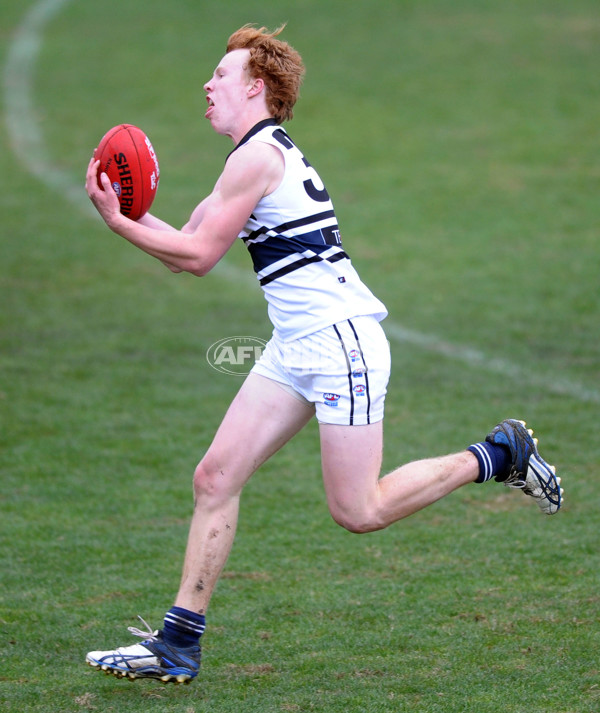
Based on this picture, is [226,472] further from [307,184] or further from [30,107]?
[30,107]

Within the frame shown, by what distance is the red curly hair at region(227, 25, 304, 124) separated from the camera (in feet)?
14.1

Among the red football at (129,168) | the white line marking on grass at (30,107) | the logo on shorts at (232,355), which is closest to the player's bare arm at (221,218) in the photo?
the red football at (129,168)

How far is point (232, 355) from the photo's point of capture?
9008mm

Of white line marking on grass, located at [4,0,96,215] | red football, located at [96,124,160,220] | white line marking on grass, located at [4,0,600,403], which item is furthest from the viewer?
white line marking on grass, located at [4,0,96,215]

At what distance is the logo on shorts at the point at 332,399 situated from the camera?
4152 millimetres

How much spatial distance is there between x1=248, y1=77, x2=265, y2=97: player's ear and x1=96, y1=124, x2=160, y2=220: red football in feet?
1.69

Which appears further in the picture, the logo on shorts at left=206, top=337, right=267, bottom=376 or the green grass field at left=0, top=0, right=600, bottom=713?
the logo on shorts at left=206, top=337, right=267, bottom=376

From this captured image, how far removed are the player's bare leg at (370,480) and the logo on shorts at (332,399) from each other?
0.28 ft

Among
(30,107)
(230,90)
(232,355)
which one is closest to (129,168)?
(230,90)

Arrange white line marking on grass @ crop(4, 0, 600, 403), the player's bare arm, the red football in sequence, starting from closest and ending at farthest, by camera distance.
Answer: the player's bare arm, the red football, white line marking on grass @ crop(4, 0, 600, 403)

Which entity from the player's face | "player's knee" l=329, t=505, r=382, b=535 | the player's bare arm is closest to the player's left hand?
the player's bare arm

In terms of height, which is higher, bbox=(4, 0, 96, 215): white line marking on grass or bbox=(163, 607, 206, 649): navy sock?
bbox=(4, 0, 96, 215): white line marking on grass

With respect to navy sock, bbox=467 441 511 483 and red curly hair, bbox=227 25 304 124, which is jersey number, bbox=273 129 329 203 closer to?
red curly hair, bbox=227 25 304 124

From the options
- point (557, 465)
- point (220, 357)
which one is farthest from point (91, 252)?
point (557, 465)
